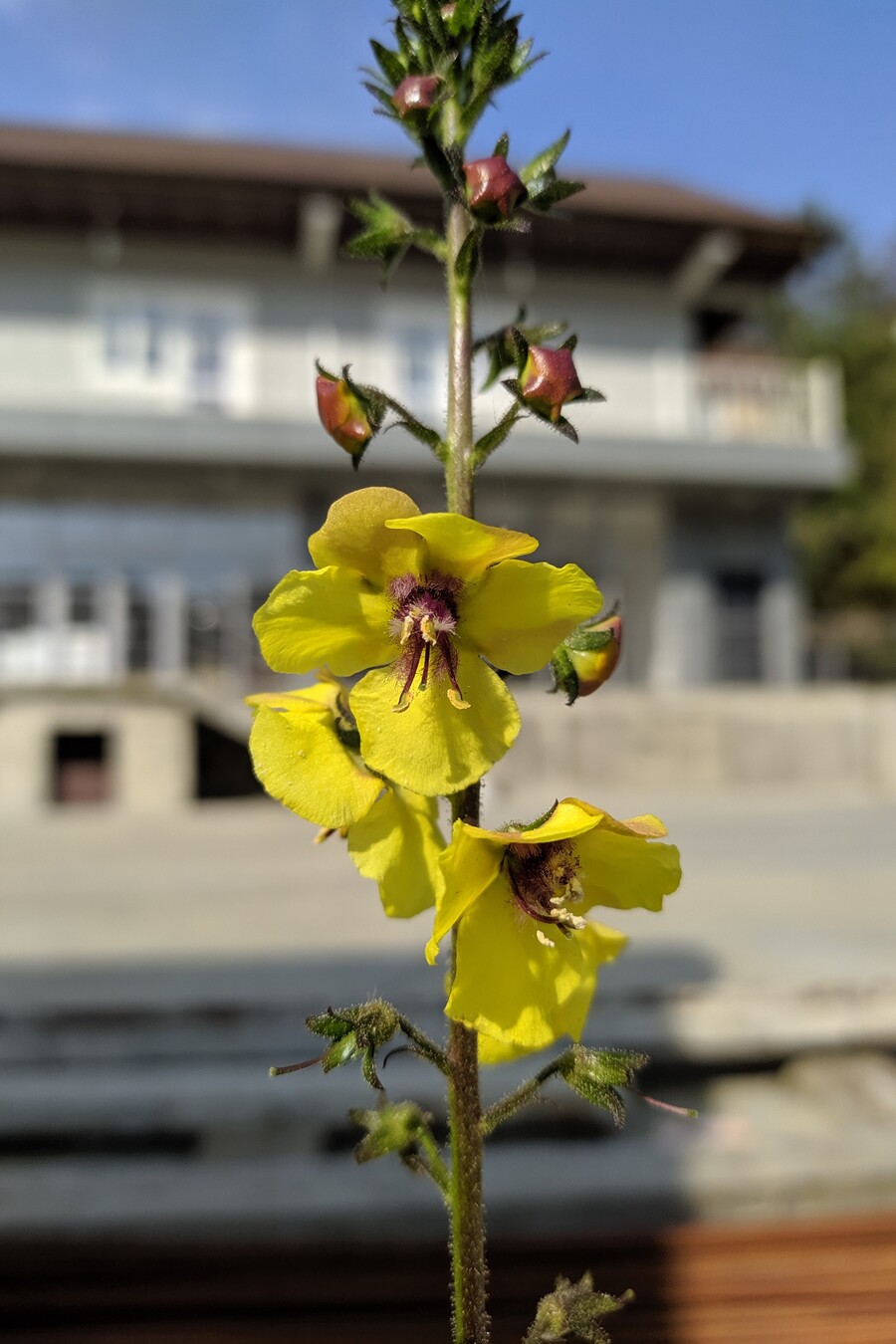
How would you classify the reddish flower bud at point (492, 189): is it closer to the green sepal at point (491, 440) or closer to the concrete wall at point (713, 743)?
the green sepal at point (491, 440)

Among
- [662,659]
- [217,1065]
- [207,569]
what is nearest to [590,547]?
[662,659]

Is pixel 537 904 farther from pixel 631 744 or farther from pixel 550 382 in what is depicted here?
pixel 631 744

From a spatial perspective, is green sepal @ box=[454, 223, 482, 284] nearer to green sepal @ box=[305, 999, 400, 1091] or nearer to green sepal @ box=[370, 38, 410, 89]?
green sepal @ box=[370, 38, 410, 89]

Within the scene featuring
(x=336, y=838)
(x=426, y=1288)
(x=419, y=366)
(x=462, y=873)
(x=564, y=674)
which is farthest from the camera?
(x=419, y=366)

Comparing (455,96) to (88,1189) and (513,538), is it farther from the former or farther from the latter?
(88,1189)

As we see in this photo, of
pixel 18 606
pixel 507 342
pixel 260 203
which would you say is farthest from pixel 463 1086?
pixel 260 203

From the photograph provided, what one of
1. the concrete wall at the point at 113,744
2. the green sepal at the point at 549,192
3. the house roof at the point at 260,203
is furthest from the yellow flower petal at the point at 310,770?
the house roof at the point at 260,203

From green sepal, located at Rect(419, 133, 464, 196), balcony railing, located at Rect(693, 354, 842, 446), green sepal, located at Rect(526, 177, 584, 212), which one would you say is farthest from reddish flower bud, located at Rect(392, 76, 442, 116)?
balcony railing, located at Rect(693, 354, 842, 446)
